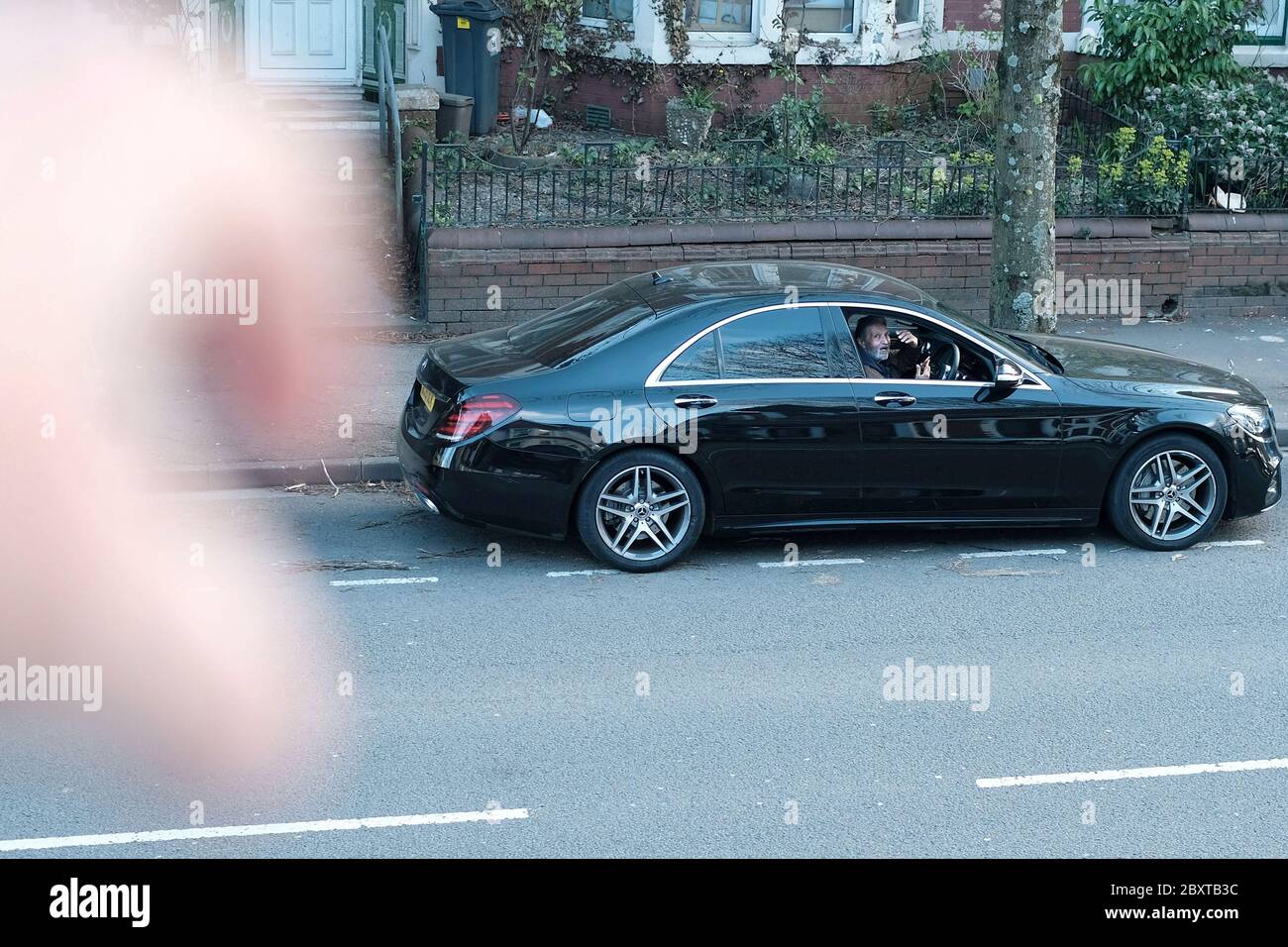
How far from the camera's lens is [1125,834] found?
5.77m

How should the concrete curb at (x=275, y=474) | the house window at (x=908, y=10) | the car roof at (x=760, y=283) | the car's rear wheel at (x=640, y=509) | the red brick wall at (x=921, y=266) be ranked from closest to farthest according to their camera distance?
the car's rear wheel at (x=640, y=509)
the car roof at (x=760, y=283)
the concrete curb at (x=275, y=474)
the red brick wall at (x=921, y=266)
the house window at (x=908, y=10)

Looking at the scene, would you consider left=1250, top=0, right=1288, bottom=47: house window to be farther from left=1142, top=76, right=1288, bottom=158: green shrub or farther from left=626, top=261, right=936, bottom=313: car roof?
left=626, top=261, right=936, bottom=313: car roof

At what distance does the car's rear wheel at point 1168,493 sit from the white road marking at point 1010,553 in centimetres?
37

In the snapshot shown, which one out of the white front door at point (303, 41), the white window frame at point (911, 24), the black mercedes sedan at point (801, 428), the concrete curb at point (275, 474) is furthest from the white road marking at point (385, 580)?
the white window frame at point (911, 24)

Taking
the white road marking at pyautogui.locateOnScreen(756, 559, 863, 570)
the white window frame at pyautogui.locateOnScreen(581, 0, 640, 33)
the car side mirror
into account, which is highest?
the white window frame at pyautogui.locateOnScreen(581, 0, 640, 33)

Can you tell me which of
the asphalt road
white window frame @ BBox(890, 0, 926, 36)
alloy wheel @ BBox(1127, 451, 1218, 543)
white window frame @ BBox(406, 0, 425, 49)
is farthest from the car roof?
white window frame @ BBox(890, 0, 926, 36)

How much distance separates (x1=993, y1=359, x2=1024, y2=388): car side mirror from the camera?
342 inches

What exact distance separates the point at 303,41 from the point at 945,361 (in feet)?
36.6

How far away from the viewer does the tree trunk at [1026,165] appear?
1115 cm

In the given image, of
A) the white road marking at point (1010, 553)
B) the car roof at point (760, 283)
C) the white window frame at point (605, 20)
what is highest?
the white window frame at point (605, 20)

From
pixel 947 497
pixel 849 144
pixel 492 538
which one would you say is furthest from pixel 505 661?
pixel 849 144

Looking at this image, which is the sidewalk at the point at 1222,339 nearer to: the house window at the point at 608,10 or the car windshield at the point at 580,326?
the car windshield at the point at 580,326

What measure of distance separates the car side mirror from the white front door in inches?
436

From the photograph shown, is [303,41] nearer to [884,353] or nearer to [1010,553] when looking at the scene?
[884,353]
